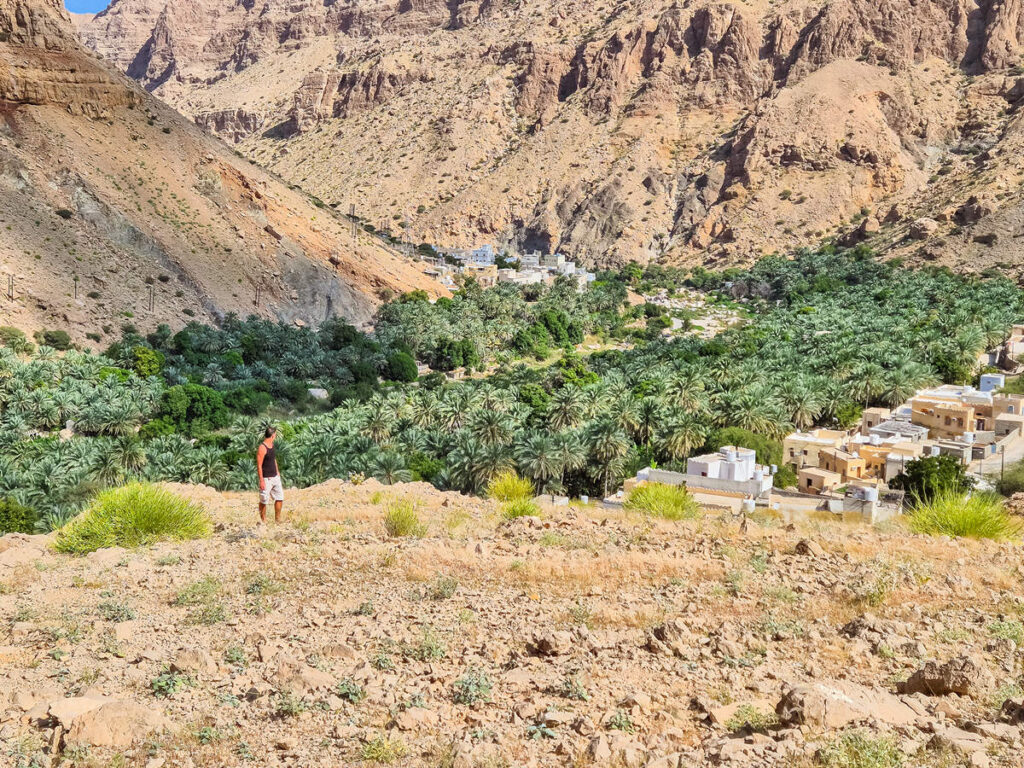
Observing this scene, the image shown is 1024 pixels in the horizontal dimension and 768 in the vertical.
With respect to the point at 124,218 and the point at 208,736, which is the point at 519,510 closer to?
the point at 208,736

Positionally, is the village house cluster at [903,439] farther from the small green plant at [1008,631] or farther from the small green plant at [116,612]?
the small green plant at [116,612]

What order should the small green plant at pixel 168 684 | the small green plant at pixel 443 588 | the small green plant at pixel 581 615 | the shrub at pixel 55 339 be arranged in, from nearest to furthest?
the small green plant at pixel 168 684 → the small green plant at pixel 581 615 → the small green plant at pixel 443 588 → the shrub at pixel 55 339

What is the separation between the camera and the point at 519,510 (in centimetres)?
1222

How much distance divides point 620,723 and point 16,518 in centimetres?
2129

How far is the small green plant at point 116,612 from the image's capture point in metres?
7.43

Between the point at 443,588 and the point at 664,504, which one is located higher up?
the point at 443,588

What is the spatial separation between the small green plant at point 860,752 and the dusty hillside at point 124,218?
48.8 metres

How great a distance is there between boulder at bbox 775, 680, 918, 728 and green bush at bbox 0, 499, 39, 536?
829 inches

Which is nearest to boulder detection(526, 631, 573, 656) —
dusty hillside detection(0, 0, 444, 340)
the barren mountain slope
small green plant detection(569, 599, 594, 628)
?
small green plant detection(569, 599, 594, 628)

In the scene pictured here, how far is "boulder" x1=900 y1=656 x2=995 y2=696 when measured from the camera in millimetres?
5605

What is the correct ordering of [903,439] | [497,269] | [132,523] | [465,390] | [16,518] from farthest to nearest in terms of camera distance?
1. [497,269]
2. [465,390]
3. [903,439]
4. [16,518]
5. [132,523]

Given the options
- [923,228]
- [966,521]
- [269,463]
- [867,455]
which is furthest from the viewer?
[923,228]

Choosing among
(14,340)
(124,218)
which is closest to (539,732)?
(14,340)

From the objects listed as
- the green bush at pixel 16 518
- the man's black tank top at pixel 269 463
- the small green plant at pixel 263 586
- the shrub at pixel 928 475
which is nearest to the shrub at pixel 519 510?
the man's black tank top at pixel 269 463
